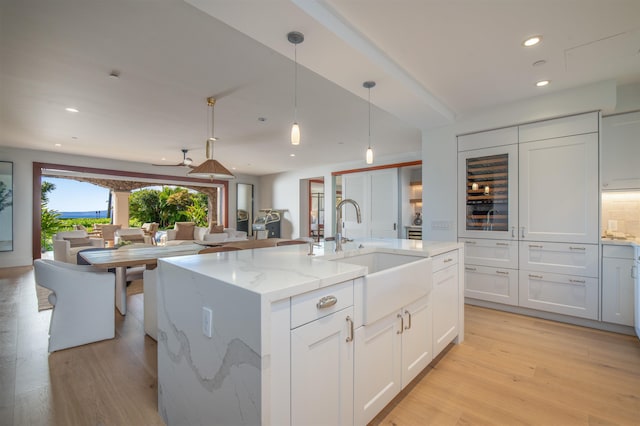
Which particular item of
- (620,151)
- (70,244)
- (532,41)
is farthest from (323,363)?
(70,244)

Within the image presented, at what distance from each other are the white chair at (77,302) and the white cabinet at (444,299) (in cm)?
282

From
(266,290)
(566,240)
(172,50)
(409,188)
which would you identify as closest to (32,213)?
(172,50)

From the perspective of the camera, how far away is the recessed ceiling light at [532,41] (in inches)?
82.7

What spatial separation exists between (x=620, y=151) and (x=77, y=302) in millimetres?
5475

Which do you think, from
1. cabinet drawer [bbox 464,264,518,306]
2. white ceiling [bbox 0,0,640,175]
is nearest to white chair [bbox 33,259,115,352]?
white ceiling [bbox 0,0,640,175]

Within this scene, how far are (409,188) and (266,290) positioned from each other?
6008 millimetres

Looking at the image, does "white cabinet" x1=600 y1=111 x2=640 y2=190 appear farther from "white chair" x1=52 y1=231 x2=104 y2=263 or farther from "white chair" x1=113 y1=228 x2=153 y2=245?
"white chair" x1=113 y1=228 x2=153 y2=245

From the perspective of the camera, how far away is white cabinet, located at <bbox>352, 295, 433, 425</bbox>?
1365mm

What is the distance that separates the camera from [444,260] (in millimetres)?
2232

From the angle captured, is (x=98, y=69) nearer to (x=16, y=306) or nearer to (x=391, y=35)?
(x=391, y=35)

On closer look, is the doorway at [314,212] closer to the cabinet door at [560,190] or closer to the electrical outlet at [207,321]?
the cabinet door at [560,190]

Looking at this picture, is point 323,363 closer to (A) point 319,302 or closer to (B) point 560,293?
(A) point 319,302

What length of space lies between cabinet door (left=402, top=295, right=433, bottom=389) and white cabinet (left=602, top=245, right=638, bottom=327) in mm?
2155

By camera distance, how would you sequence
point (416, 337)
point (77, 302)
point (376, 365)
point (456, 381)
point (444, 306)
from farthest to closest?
1. point (77, 302)
2. point (444, 306)
3. point (456, 381)
4. point (416, 337)
5. point (376, 365)
